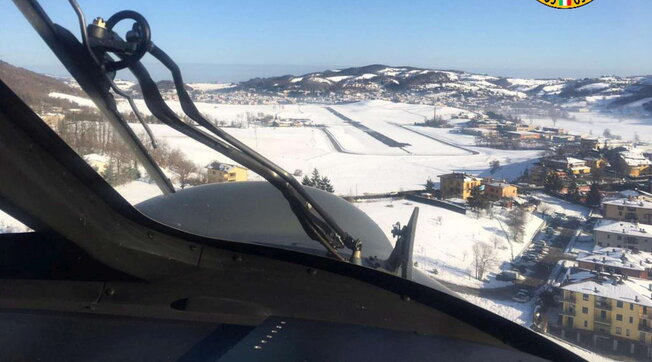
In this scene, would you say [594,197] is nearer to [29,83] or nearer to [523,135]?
[29,83]

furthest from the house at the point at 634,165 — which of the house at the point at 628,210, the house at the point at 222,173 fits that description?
the house at the point at 222,173

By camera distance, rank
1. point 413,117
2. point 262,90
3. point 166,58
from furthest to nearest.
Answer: point 413,117 → point 262,90 → point 166,58

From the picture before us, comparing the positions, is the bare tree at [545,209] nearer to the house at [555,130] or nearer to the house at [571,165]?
the house at [571,165]

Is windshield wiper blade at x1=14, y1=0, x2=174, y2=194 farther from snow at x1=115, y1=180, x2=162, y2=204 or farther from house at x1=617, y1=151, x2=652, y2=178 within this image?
house at x1=617, y1=151, x2=652, y2=178

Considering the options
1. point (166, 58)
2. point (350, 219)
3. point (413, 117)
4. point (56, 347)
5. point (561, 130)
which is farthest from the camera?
point (413, 117)

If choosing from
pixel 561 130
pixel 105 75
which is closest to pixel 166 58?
pixel 105 75

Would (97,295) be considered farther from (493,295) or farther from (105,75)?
(493,295)

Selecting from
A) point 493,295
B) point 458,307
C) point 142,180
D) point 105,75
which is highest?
point 105,75
